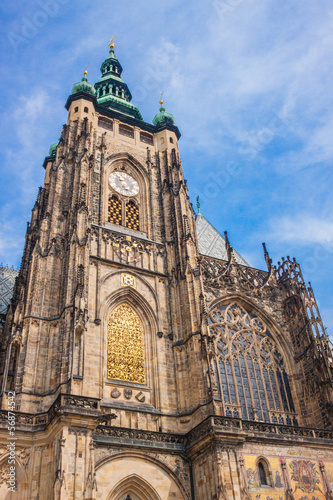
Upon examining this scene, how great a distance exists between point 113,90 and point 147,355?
74.2ft

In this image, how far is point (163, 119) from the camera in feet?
98.8

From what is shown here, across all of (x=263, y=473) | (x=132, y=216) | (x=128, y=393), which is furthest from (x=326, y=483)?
(x=132, y=216)

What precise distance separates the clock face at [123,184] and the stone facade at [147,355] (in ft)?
0.72

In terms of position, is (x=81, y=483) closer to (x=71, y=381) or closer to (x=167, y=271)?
(x=71, y=381)

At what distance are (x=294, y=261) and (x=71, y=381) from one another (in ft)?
50.1

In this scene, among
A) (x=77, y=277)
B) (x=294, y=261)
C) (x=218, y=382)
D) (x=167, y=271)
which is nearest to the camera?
(x=77, y=277)

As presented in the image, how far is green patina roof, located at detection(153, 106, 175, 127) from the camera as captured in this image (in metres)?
29.7

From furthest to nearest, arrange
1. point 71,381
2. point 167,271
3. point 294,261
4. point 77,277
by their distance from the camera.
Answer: point 294,261 < point 167,271 < point 77,277 < point 71,381

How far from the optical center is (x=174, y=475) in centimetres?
1706

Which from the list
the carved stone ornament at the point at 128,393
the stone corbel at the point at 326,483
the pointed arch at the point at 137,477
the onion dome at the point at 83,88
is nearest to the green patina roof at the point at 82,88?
the onion dome at the point at 83,88

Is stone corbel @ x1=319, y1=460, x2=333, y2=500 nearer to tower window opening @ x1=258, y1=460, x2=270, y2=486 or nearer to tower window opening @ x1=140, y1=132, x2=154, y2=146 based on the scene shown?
tower window opening @ x1=258, y1=460, x2=270, y2=486

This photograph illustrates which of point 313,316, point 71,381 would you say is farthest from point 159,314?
point 313,316

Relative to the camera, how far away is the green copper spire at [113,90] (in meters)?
32.1

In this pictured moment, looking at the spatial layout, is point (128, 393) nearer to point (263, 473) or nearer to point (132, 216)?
point (263, 473)
